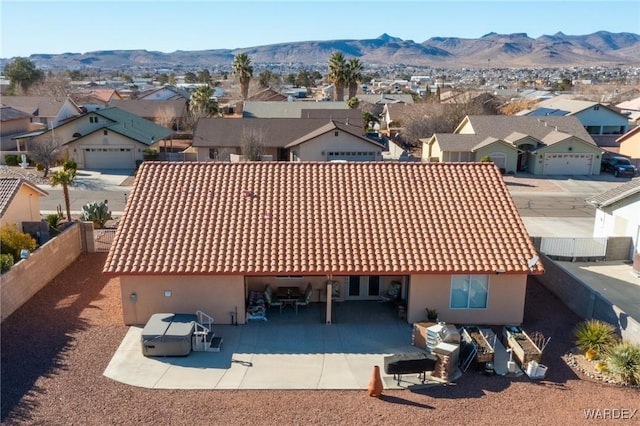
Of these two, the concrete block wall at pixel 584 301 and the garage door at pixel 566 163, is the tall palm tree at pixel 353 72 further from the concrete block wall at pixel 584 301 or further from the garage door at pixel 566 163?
the concrete block wall at pixel 584 301

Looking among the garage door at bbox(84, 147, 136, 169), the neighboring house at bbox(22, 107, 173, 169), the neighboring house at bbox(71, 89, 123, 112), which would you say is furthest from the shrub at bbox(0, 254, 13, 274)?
the neighboring house at bbox(71, 89, 123, 112)

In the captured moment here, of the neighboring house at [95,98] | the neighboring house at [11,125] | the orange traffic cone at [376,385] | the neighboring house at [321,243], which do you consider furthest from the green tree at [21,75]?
the orange traffic cone at [376,385]

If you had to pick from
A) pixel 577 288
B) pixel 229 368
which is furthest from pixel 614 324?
pixel 229 368

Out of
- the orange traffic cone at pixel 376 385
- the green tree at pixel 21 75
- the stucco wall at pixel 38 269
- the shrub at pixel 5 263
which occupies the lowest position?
the orange traffic cone at pixel 376 385

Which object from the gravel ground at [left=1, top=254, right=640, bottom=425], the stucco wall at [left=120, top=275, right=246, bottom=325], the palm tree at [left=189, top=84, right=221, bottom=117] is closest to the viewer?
the gravel ground at [left=1, top=254, right=640, bottom=425]

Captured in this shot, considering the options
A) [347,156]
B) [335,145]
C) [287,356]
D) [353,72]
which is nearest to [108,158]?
[335,145]

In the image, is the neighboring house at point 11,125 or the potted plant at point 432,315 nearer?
the potted plant at point 432,315

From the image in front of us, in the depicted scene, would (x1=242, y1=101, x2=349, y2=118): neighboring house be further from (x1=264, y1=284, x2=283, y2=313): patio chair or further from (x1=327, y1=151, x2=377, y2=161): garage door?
(x1=264, y1=284, x2=283, y2=313): patio chair
